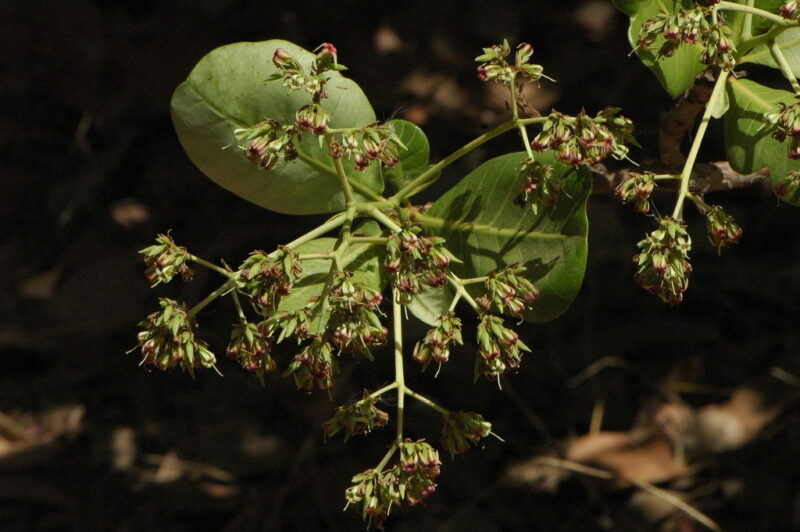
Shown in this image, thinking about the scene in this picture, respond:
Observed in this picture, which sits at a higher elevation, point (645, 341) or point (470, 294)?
point (470, 294)

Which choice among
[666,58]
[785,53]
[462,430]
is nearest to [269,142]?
[462,430]

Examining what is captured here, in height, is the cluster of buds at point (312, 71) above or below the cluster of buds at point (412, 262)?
above

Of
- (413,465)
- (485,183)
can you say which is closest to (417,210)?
(485,183)

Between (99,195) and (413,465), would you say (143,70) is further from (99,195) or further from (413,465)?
(413,465)

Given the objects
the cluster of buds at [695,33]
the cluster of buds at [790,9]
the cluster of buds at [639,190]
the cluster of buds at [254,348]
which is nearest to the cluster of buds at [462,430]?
the cluster of buds at [254,348]

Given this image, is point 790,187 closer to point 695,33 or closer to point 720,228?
point 720,228

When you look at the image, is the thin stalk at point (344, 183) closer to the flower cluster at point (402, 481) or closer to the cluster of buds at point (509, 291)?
the cluster of buds at point (509, 291)
